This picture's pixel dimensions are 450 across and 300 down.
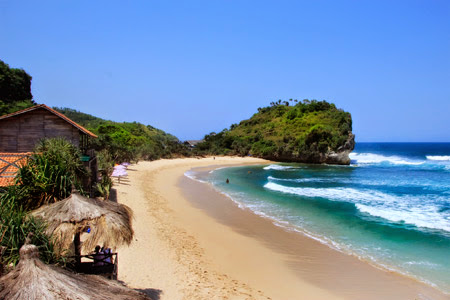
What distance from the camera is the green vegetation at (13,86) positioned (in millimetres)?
34188

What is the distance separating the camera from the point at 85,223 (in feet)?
18.4

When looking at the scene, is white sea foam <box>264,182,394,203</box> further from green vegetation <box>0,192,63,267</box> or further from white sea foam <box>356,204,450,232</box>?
green vegetation <box>0,192,63,267</box>

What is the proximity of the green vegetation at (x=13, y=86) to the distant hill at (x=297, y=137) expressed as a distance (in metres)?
30.3

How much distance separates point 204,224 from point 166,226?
6.24ft

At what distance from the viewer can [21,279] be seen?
3.72m

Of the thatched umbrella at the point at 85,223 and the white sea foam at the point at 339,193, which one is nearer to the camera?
the thatched umbrella at the point at 85,223

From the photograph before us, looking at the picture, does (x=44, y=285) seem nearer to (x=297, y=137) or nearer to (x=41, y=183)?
(x=41, y=183)

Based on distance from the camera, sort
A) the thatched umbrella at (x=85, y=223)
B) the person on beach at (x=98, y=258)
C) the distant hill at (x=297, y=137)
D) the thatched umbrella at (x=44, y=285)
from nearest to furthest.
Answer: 1. the thatched umbrella at (x=44, y=285)
2. the thatched umbrella at (x=85, y=223)
3. the person on beach at (x=98, y=258)
4. the distant hill at (x=297, y=137)

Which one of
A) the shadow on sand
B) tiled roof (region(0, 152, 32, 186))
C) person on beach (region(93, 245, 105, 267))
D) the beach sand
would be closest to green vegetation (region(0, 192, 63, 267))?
person on beach (region(93, 245, 105, 267))

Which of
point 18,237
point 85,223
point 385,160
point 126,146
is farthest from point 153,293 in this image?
point 385,160

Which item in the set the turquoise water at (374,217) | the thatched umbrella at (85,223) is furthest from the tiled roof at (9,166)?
the turquoise water at (374,217)

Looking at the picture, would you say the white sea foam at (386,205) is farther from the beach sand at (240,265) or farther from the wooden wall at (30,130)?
the wooden wall at (30,130)

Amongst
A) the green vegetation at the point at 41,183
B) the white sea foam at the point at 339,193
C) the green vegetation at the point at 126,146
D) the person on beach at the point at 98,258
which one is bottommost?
the white sea foam at the point at 339,193

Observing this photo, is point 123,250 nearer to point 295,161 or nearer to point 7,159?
point 7,159
